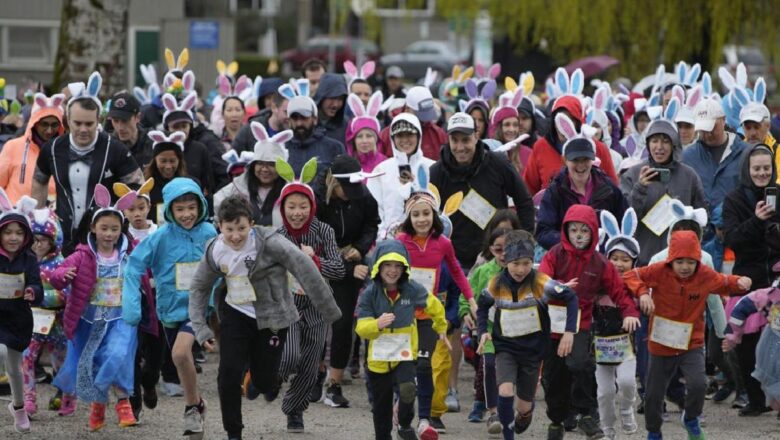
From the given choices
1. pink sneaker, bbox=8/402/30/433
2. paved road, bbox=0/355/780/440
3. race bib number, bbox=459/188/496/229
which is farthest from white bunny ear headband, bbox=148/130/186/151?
pink sneaker, bbox=8/402/30/433

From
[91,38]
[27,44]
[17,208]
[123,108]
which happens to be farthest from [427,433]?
[27,44]

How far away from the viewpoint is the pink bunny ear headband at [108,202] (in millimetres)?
10367

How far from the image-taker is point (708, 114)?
12344 mm

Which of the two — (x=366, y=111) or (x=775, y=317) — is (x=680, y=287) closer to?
(x=775, y=317)

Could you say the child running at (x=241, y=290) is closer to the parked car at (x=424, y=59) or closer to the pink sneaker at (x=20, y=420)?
the pink sneaker at (x=20, y=420)

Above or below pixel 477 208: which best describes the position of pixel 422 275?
below

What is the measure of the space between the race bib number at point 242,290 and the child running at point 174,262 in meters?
0.48

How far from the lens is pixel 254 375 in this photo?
980 cm

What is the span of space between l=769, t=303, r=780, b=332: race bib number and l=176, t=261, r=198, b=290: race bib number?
12.5 feet

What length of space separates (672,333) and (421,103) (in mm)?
4193

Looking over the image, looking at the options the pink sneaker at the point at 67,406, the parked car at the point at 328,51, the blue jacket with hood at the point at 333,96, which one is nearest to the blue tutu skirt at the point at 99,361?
the pink sneaker at the point at 67,406

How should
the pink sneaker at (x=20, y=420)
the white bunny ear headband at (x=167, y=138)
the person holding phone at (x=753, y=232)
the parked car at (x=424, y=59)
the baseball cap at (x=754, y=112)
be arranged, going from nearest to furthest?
the pink sneaker at (x=20, y=420), the person holding phone at (x=753, y=232), the white bunny ear headband at (x=167, y=138), the baseball cap at (x=754, y=112), the parked car at (x=424, y=59)

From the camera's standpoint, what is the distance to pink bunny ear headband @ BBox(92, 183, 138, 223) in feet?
34.0

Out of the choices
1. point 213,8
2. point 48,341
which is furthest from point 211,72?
point 48,341
